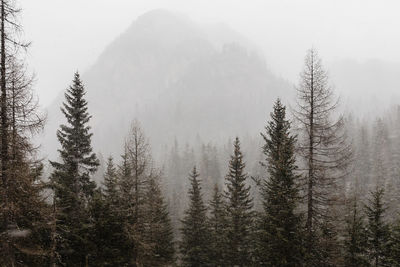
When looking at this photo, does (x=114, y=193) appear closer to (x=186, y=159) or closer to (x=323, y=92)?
(x=323, y=92)

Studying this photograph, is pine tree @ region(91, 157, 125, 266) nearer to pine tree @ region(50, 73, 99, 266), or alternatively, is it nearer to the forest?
the forest

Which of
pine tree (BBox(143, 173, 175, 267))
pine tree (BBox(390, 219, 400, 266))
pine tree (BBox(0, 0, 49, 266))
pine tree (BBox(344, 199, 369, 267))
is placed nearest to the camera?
pine tree (BBox(0, 0, 49, 266))

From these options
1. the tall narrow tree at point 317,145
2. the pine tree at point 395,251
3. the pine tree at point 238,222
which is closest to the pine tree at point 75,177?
the pine tree at point 238,222

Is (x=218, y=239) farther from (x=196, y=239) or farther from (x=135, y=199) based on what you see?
(x=135, y=199)

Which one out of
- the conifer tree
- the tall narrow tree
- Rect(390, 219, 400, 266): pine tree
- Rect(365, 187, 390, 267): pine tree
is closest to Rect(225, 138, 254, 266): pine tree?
the conifer tree

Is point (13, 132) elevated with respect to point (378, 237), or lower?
elevated

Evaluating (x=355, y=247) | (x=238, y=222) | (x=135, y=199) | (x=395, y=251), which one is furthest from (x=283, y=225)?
(x=135, y=199)

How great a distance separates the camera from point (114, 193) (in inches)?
815

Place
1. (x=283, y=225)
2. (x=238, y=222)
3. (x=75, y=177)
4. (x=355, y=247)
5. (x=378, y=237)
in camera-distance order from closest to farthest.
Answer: (x=283, y=225) < (x=75, y=177) < (x=378, y=237) < (x=355, y=247) < (x=238, y=222)

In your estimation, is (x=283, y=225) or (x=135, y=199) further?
(x=135, y=199)

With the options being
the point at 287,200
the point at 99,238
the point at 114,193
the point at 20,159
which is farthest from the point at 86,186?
the point at 287,200

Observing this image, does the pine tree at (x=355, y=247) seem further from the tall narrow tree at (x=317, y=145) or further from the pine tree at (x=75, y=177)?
the pine tree at (x=75, y=177)

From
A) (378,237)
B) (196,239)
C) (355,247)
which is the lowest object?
(196,239)

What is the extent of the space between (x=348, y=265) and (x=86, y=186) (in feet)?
65.7
